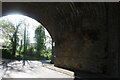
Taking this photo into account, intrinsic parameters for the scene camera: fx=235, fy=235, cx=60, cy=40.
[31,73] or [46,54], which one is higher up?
[46,54]

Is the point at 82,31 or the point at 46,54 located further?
the point at 46,54

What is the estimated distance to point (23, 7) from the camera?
18531 millimetres

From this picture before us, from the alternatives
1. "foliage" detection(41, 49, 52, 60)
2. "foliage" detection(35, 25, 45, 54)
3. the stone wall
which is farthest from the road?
"foliage" detection(35, 25, 45, 54)

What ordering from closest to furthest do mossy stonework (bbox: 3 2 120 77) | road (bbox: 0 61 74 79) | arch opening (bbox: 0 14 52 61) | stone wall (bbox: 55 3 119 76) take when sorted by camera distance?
road (bbox: 0 61 74 79)
mossy stonework (bbox: 3 2 120 77)
stone wall (bbox: 55 3 119 76)
arch opening (bbox: 0 14 52 61)

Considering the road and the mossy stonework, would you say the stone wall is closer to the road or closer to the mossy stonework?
the mossy stonework

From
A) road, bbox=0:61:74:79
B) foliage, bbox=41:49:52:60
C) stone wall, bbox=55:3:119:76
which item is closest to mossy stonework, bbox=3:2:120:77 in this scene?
stone wall, bbox=55:3:119:76

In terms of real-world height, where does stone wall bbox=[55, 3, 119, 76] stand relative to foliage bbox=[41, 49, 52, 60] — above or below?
above

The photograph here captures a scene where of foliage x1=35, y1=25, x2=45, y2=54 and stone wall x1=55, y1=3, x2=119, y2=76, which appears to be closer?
stone wall x1=55, y1=3, x2=119, y2=76

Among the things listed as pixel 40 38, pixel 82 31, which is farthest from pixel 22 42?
pixel 82 31

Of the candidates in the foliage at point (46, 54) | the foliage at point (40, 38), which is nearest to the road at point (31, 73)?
the foliage at point (46, 54)

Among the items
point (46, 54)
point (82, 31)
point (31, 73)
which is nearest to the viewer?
point (31, 73)

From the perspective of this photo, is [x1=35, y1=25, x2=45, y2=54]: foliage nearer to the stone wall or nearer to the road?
the stone wall

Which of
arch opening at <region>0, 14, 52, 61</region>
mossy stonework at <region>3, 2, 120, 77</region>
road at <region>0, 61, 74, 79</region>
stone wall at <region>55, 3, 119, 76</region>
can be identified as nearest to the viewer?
road at <region>0, 61, 74, 79</region>

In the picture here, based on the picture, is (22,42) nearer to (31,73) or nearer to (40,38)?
(40,38)
